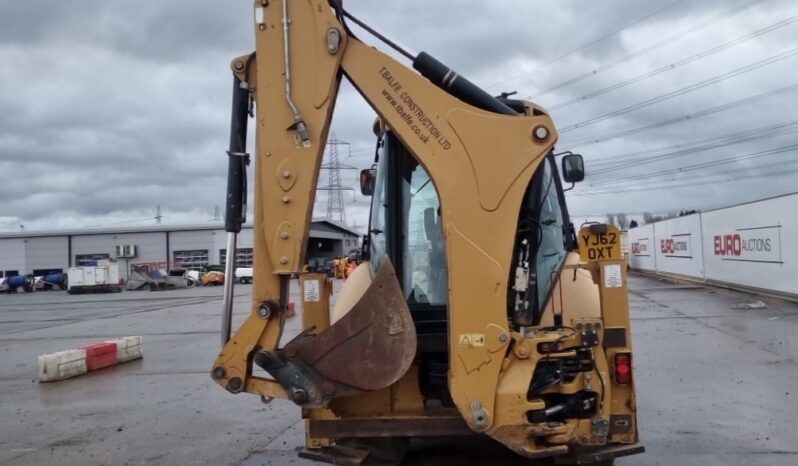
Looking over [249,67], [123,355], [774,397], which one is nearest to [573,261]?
[249,67]

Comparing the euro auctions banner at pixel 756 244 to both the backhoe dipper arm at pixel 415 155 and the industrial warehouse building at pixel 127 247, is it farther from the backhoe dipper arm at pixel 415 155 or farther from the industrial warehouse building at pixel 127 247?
the industrial warehouse building at pixel 127 247

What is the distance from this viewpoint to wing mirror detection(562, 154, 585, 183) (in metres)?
5.70

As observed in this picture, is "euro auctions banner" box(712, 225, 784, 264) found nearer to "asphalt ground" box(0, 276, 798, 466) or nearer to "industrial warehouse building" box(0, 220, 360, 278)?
"asphalt ground" box(0, 276, 798, 466)

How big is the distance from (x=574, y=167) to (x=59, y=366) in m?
9.65

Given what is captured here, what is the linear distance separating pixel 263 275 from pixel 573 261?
250 cm

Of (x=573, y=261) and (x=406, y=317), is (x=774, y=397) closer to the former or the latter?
(x=573, y=261)

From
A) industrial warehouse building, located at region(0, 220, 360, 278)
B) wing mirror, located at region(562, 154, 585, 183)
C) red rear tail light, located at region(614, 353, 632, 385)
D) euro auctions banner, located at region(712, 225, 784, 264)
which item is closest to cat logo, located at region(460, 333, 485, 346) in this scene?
red rear tail light, located at region(614, 353, 632, 385)

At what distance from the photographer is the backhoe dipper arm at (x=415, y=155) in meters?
4.06

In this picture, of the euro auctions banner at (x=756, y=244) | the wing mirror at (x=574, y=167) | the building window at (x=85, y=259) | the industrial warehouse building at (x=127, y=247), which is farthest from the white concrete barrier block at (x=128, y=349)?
the building window at (x=85, y=259)

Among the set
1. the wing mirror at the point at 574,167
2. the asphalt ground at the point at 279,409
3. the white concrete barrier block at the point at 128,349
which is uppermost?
the wing mirror at the point at 574,167

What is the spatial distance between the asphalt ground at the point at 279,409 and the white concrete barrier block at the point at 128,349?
0.22m

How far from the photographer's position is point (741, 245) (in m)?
21.7

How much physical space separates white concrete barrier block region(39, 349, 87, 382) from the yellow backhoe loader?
8257mm

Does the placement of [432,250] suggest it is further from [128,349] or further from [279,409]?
[128,349]
